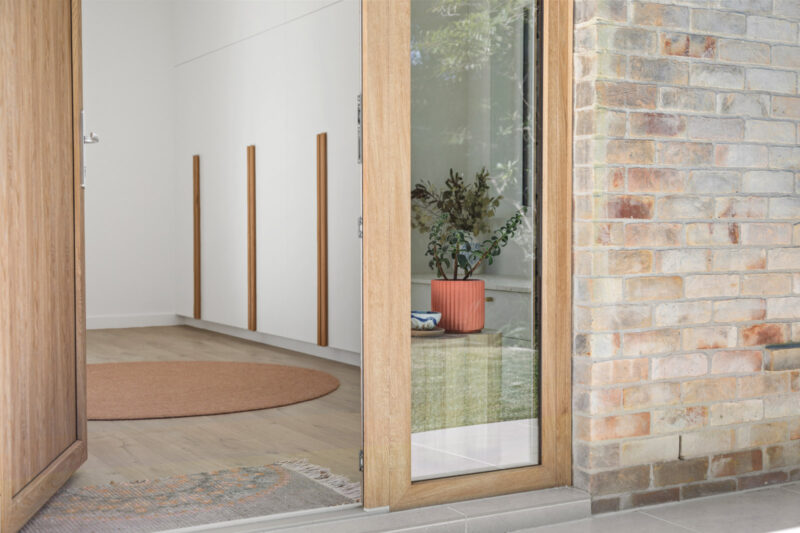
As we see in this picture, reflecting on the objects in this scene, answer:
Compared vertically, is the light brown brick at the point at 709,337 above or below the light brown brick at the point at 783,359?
above

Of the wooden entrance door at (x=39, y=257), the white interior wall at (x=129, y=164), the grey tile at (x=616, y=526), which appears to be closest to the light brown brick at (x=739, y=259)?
the grey tile at (x=616, y=526)

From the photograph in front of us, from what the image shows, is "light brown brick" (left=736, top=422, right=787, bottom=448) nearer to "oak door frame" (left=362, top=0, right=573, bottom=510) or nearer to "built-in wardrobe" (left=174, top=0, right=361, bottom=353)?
"oak door frame" (left=362, top=0, right=573, bottom=510)

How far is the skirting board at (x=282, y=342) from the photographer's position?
19.4 ft

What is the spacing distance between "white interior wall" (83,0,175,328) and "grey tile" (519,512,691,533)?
574 cm

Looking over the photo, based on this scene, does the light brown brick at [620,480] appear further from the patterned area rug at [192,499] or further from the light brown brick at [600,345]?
the patterned area rug at [192,499]

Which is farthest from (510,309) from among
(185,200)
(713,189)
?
(185,200)

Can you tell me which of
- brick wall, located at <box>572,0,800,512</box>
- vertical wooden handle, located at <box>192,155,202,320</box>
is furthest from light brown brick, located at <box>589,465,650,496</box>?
vertical wooden handle, located at <box>192,155,202,320</box>

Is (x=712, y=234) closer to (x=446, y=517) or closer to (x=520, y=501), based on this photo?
(x=520, y=501)

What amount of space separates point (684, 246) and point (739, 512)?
86 cm

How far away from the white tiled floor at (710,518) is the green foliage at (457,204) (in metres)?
0.95

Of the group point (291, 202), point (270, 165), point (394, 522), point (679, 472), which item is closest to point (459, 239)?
point (394, 522)

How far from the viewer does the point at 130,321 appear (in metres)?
7.94

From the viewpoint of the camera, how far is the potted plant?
2869 millimetres

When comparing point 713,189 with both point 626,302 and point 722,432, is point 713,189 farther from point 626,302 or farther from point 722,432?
point 722,432
